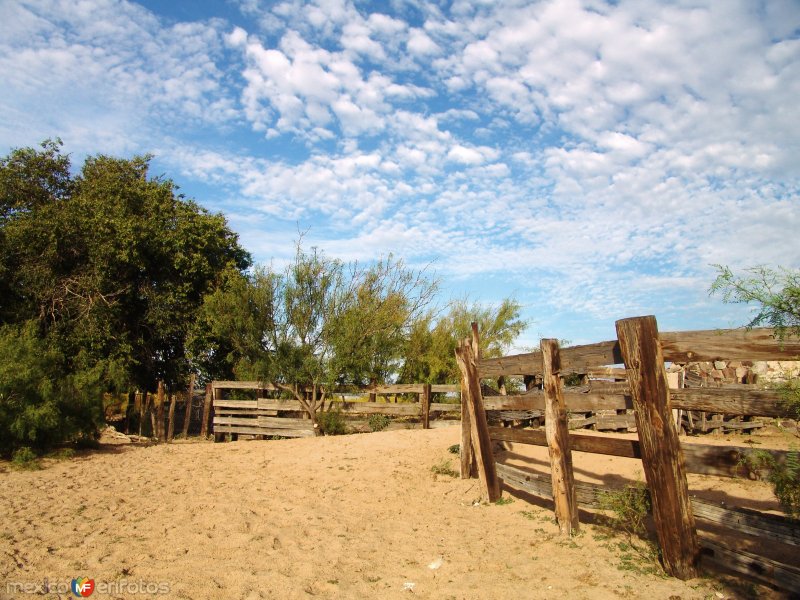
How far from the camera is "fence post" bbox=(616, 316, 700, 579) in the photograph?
4.23 m

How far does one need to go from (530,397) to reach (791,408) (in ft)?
9.78

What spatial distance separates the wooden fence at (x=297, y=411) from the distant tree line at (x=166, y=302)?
44 cm

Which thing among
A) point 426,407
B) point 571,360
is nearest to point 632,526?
point 571,360

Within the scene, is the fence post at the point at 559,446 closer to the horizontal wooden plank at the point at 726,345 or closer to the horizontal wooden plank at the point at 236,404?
the horizontal wooden plank at the point at 726,345

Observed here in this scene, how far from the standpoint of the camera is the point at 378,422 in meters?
14.5

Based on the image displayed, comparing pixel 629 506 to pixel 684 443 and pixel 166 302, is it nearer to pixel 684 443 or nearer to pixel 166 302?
pixel 684 443

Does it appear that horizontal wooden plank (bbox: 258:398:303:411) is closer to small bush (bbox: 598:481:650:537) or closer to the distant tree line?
the distant tree line

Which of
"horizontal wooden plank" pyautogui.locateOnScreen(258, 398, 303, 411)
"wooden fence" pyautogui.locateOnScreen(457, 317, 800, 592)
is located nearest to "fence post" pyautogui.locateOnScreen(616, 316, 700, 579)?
"wooden fence" pyautogui.locateOnScreen(457, 317, 800, 592)

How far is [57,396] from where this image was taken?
10.5 meters

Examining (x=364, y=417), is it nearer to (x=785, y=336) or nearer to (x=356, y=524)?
(x=356, y=524)

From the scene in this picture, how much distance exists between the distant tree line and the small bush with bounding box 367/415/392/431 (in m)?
1.19

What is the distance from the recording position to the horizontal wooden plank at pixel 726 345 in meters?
3.70

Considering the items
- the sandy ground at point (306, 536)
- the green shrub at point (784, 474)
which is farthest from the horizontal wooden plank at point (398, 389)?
the green shrub at point (784, 474)

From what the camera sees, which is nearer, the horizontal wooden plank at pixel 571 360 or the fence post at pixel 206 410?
the horizontal wooden plank at pixel 571 360
